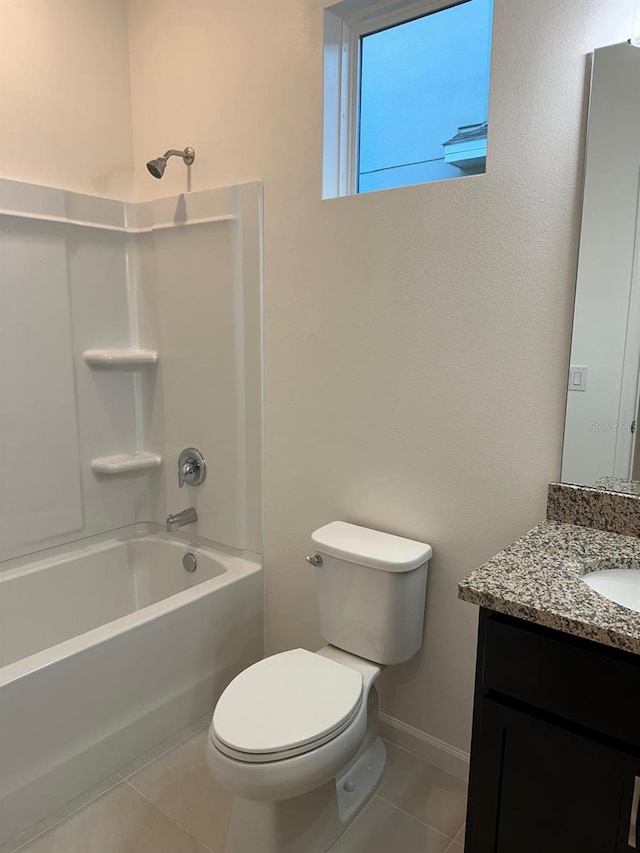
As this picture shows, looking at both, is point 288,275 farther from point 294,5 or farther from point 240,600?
point 240,600

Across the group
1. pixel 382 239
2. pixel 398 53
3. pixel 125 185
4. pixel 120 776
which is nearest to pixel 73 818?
pixel 120 776

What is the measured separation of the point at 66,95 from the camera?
7.28 feet

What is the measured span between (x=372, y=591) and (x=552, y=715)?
0.71 meters

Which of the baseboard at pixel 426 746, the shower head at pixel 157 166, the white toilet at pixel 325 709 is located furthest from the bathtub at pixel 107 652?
the shower head at pixel 157 166

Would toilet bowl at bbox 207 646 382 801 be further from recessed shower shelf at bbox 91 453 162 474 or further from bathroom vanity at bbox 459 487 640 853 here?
recessed shower shelf at bbox 91 453 162 474

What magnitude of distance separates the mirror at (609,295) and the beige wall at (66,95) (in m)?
1.81

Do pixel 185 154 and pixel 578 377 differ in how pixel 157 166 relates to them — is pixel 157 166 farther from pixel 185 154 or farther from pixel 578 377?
pixel 578 377

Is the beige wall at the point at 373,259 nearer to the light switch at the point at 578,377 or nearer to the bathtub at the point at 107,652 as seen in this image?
the light switch at the point at 578,377

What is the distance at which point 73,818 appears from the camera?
1.72 metres

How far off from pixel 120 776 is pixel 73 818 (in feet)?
0.58

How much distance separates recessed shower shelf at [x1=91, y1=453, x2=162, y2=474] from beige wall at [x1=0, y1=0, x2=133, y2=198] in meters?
1.07

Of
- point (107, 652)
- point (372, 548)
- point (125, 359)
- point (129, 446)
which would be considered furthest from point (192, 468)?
point (372, 548)

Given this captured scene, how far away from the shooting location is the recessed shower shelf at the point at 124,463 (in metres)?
2.43

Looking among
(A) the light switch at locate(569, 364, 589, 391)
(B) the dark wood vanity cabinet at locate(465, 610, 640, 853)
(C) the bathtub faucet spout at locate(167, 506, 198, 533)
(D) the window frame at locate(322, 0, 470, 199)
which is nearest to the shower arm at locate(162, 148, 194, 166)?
(D) the window frame at locate(322, 0, 470, 199)
